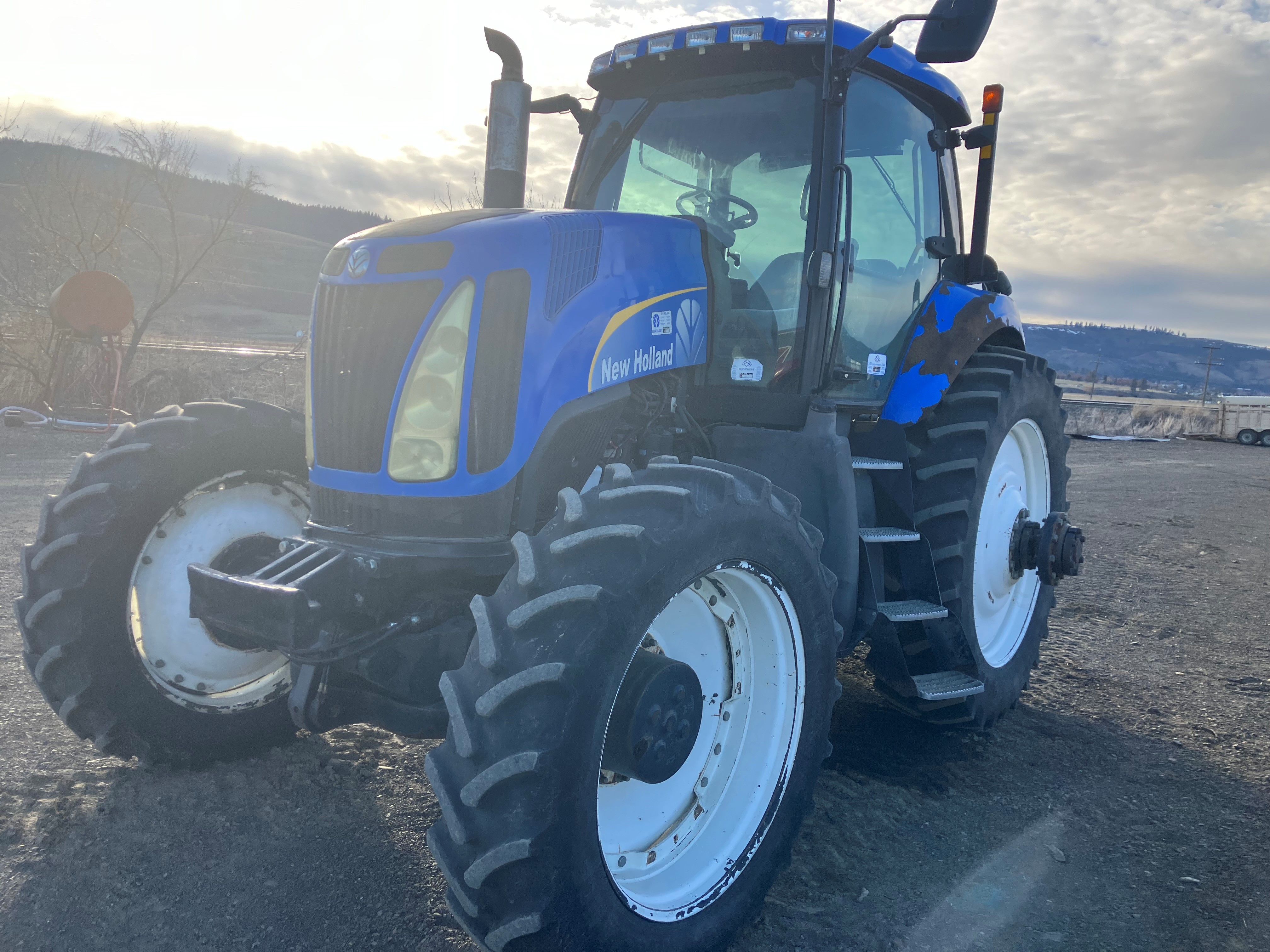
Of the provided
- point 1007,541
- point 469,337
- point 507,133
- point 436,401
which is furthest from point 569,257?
point 1007,541

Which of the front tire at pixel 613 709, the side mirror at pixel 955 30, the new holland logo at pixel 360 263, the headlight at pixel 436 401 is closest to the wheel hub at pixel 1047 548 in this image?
the front tire at pixel 613 709

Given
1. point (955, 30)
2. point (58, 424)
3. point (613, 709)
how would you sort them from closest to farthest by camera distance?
point (613, 709) → point (955, 30) → point (58, 424)

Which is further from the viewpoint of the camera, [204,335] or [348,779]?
[204,335]

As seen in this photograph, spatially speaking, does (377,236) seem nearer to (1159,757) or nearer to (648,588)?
(648,588)

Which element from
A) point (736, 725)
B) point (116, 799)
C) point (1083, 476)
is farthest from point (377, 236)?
point (1083, 476)

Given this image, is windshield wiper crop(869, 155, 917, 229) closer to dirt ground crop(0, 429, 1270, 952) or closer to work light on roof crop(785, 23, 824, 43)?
work light on roof crop(785, 23, 824, 43)

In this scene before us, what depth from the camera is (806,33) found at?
3.01 meters

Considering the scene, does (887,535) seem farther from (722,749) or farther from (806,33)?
(806,33)

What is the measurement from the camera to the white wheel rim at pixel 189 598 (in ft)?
9.39

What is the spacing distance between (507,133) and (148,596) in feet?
6.41

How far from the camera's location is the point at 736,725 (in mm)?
2494

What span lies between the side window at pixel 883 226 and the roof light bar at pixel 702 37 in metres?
0.54

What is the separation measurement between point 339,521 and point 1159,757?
310cm

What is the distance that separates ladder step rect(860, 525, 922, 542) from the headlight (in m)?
1.49
